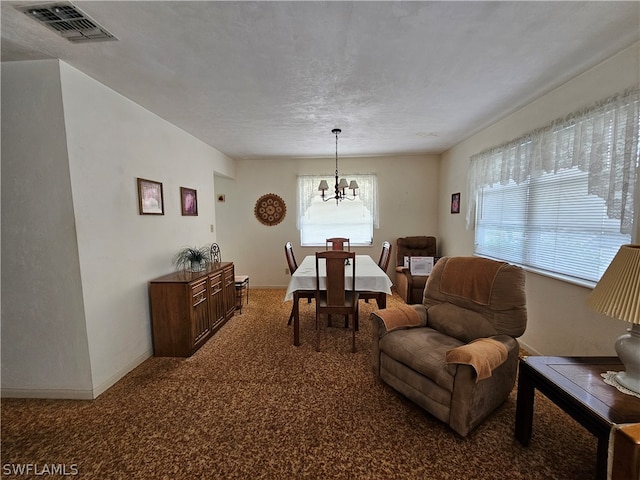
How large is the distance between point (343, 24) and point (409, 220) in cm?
400

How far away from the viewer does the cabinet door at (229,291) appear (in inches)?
139

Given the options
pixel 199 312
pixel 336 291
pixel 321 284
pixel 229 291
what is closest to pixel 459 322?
pixel 336 291

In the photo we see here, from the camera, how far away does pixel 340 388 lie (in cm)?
218

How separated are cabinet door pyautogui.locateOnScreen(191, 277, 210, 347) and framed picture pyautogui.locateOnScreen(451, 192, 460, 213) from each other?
150 inches

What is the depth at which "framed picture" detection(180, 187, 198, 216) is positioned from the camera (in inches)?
131

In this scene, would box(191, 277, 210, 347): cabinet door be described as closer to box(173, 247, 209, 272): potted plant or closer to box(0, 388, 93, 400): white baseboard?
box(173, 247, 209, 272): potted plant

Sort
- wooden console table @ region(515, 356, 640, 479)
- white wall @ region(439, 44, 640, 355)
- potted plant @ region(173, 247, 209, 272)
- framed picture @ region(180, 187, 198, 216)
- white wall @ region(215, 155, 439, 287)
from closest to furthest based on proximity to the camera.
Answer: wooden console table @ region(515, 356, 640, 479)
white wall @ region(439, 44, 640, 355)
potted plant @ region(173, 247, 209, 272)
framed picture @ region(180, 187, 198, 216)
white wall @ region(215, 155, 439, 287)

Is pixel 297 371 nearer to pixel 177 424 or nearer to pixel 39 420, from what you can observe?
pixel 177 424

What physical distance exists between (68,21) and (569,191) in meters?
3.69

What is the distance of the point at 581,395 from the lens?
1244mm

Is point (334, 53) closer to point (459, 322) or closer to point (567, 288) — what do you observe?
point (459, 322)

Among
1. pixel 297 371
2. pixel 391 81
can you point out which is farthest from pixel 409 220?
pixel 297 371

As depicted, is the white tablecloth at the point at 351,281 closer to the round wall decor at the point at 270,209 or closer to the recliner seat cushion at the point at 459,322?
the recliner seat cushion at the point at 459,322

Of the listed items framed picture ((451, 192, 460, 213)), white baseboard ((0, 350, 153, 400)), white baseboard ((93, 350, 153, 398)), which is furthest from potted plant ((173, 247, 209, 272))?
framed picture ((451, 192, 460, 213))
